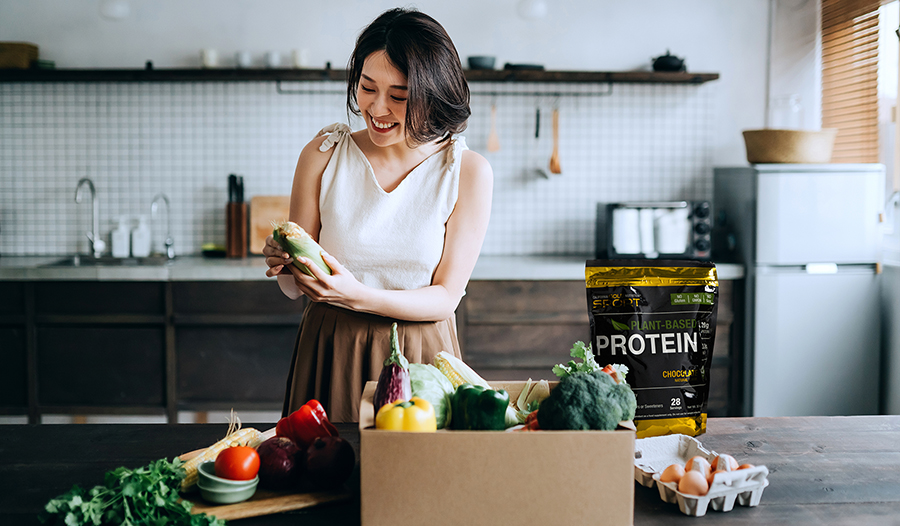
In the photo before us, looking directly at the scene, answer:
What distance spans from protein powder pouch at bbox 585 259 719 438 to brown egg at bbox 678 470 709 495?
16 centimetres

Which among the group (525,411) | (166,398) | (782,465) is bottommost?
(166,398)

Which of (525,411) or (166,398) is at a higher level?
(525,411)

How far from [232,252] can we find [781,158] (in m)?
2.65

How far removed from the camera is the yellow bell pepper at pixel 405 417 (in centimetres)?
79

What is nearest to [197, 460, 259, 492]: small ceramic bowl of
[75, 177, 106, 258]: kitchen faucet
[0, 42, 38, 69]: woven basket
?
[75, 177, 106, 258]: kitchen faucet

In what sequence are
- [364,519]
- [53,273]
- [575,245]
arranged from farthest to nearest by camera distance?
[575,245] < [53,273] < [364,519]

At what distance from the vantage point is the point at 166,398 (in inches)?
116

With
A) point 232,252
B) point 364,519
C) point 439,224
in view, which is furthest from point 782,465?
point 232,252

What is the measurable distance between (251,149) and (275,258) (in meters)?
2.33

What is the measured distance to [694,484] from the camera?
877mm

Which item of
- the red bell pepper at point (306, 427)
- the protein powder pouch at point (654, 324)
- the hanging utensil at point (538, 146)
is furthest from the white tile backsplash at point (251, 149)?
the red bell pepper at point (306, 427)

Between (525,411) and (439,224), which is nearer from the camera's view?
(525,411)

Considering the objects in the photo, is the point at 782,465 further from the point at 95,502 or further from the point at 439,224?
the point at 95,502

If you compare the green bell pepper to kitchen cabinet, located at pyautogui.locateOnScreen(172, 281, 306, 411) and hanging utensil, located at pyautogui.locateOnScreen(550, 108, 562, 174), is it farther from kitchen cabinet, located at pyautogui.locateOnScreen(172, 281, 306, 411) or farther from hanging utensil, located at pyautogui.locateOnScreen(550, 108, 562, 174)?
hanging utensil, located at pyautogui.locateOnScreen(550, 108, 562, 174)
